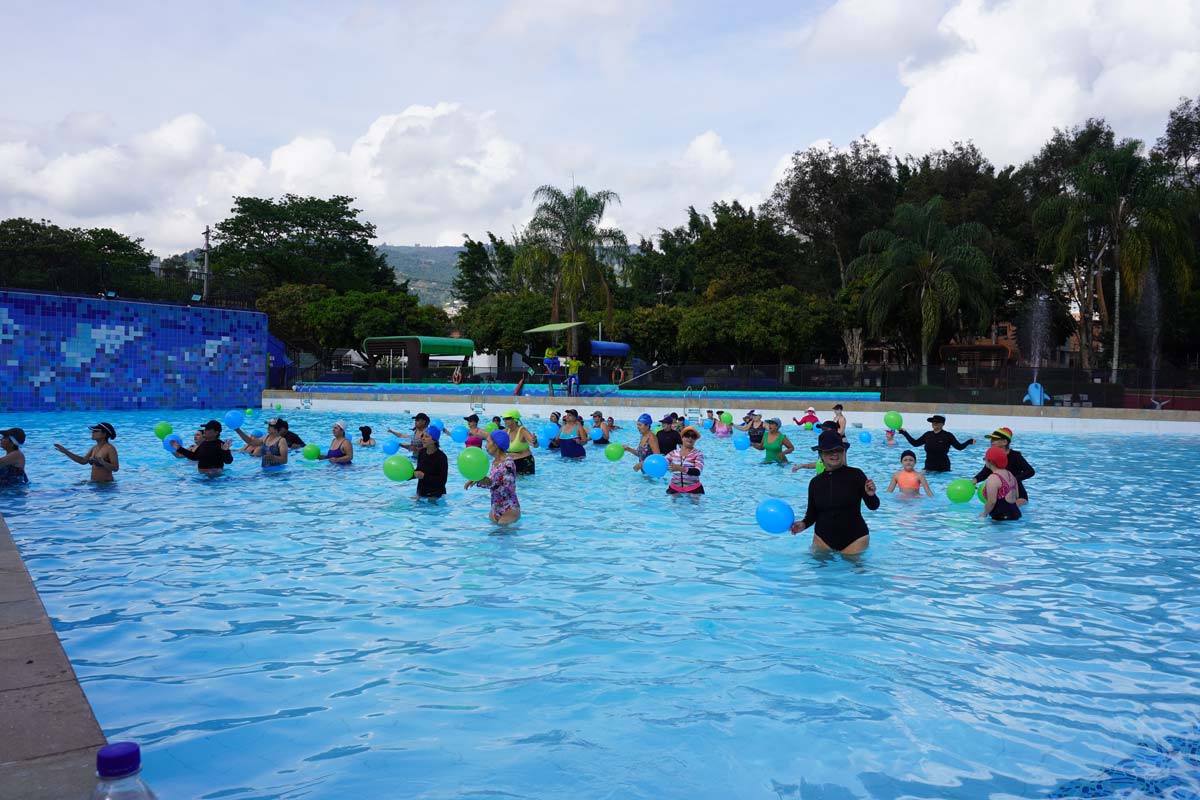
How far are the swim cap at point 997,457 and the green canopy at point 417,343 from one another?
3447 cm

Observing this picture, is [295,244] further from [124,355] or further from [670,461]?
[670,461]

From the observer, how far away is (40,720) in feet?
12.2

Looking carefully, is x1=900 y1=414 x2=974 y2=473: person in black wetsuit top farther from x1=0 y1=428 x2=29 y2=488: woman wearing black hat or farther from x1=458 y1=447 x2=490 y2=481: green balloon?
x1=0 y1=428 x2=29 y2=488: woman wearing black hat

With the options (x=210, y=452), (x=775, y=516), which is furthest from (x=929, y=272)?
(x=775, y=516)

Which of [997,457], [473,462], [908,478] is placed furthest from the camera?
[908,478]

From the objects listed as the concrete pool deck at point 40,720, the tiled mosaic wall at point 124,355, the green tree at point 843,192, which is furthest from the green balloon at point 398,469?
the green tree at point 843,192

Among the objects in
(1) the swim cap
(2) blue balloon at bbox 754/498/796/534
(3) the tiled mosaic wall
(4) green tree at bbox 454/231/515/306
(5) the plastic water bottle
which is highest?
(4) green tree at bbox 454/231/515/306

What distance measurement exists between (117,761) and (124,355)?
114 feet

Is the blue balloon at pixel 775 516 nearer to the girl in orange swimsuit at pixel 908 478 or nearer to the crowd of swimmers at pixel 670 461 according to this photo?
the crowd of swimmers at pixel 670 461

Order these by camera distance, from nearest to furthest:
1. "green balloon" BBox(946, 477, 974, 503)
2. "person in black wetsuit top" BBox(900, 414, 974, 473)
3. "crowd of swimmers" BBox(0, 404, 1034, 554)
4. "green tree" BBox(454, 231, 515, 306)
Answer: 1. "crowd of swimmers" BBox(0, 404, 1034, 554)
2. "green balloon" BBox(946, 477, 974, 503)
3. "person in black wetsuit top" BBox(900, 414, 974, 473)
4. "green tree" BBox(454, 231, 515, 306)

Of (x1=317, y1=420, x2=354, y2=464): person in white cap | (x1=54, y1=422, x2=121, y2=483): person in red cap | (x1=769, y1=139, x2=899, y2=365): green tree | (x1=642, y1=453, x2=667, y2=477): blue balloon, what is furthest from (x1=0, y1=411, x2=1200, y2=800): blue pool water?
(x1=769, y1=139, x2=899, y2=365): green tree

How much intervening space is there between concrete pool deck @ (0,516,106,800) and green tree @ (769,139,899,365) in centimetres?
Answer: 4695

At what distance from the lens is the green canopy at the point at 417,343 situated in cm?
4197

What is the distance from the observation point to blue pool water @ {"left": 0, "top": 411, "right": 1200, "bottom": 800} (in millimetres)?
4375
